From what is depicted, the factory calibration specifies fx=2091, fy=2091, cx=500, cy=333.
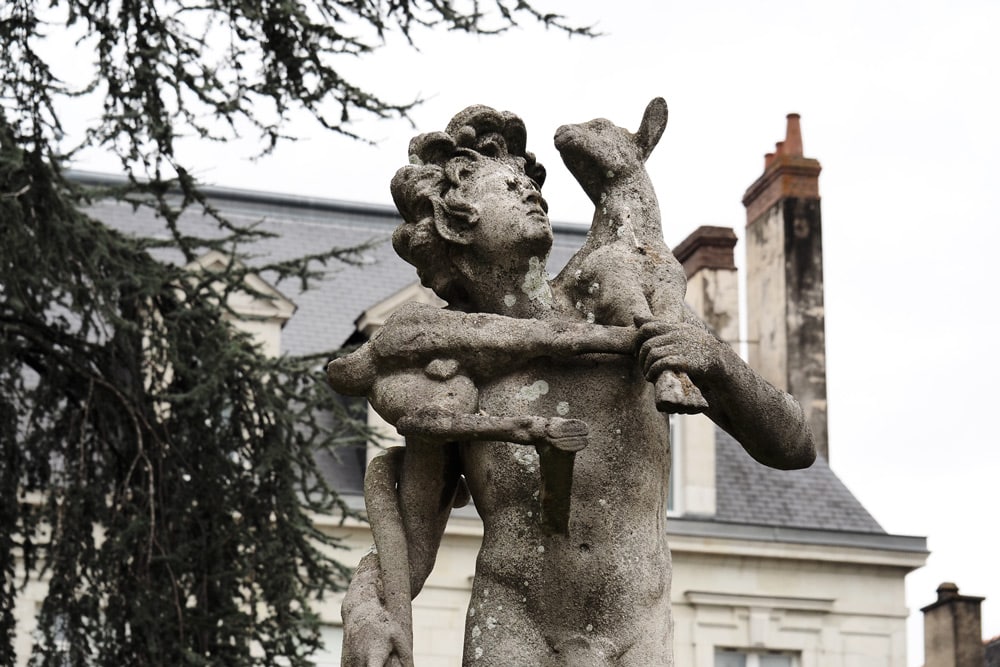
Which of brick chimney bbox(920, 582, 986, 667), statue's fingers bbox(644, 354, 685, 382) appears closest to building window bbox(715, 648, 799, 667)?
brick chimney bbox(920, 582, 986, 667)

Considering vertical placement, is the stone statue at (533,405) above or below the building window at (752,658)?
above

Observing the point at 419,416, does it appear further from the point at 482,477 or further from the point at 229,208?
the point at 229,208

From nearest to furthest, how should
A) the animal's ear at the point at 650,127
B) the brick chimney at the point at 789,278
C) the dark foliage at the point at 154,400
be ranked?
1. the animal's ear at the point at 650,127
2. the dark foliage at the point at 154,400
3. the brick chimney at the point at 789,278

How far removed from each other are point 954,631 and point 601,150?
20255 mm

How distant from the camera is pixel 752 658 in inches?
827

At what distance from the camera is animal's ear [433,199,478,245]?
17.2 feet

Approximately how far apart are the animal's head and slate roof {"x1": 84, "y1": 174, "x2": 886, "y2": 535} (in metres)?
15.0

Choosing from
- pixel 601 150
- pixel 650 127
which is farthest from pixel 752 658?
pixel 601 150

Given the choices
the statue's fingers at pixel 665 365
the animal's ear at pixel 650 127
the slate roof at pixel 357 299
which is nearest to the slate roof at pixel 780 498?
the slate roof at pixel 357 299

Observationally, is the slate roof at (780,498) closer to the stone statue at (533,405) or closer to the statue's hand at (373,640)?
the stone statue at (533,405)

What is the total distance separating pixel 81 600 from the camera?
1266 centimetres

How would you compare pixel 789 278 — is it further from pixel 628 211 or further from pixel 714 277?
pixel 628 211

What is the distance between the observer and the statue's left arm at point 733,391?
15.7 feet

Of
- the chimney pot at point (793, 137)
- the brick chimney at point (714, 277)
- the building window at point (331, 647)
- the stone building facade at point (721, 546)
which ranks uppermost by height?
the chimney pot at point (793, 137)
